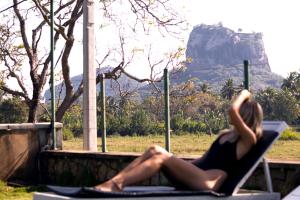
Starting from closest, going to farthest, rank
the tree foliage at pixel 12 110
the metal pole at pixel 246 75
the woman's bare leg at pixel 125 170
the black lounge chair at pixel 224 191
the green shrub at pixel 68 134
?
the black lounge chair at pixel 224 191 < the woman's bare leg at pixel 125 170 < the metal pole at pixel 246 75 < the green shrub at pixel 68 134 < the tree foliage at pixel 12 110

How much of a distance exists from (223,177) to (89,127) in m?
5.56

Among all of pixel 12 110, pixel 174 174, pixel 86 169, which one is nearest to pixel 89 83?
pixel 86 169

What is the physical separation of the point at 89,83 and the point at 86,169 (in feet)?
6.30

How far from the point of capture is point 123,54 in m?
16.7

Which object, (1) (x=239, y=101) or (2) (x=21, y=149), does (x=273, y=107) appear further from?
(1) (x=239, y=101)

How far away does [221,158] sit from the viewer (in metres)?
4.68

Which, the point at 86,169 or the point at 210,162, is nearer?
the point at 210,162

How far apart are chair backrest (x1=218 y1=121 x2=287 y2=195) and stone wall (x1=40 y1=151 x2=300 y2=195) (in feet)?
5.14

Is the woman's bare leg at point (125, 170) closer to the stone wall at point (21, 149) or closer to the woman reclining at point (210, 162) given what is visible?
the woman reclining at point (210, 162)

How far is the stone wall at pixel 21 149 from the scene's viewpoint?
374 inches

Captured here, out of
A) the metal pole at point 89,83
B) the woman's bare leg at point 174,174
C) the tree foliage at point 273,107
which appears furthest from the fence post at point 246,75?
the metal pole at point 89,83

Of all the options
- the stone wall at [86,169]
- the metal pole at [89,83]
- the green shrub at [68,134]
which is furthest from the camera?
the green shrub at [68,134]

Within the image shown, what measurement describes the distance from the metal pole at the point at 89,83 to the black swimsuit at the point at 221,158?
5.26 meters

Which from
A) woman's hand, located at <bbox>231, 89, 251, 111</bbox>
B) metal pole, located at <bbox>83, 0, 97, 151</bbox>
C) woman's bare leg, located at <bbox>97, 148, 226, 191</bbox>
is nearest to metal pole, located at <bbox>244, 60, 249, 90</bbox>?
woman's hand, located at <bbox>231, 89, 251, 111</bbox>
